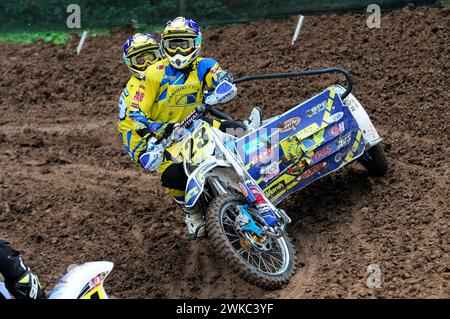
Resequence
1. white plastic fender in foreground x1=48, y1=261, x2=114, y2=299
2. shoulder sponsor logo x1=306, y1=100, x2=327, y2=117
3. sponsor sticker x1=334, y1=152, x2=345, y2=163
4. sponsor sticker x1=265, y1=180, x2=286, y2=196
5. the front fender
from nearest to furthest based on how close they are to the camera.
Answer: white plastic fender in foreground x1=48, y1=261, x2=114, y2=299, the front fender, sponsor sticker x1=265, y1=180, x2=286, y2=196, shoulder sponsor logo x1=306, y1=100, x2=327, y2=117, sponsor sticker x1=334, y1=152, x2=345, y2=163

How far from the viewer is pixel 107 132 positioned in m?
11.1

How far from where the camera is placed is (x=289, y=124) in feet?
25.5

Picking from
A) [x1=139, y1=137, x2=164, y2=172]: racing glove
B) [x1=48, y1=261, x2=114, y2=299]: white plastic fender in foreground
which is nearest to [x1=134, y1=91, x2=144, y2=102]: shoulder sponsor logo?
[x1=139, y1=137, x2=164, y2=172]: racing glove

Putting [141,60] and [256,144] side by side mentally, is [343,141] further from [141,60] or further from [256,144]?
[141,60]

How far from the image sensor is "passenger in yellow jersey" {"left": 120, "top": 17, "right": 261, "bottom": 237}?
7.64 meters

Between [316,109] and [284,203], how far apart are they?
3.93 feet

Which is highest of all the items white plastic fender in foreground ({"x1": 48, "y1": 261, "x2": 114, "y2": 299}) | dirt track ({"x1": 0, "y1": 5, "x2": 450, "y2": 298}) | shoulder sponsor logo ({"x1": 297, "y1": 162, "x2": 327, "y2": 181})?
white plastic fender in foreground ({"x1": 48, "y1": 261, "x2": 114, "y2": 299})

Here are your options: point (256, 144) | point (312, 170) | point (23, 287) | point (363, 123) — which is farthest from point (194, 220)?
point (23, 287)

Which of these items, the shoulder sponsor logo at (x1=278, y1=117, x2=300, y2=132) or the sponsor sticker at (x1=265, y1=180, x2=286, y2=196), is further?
the shoulder sponsor logo at (x1=278, y1=117, x2=300, y2=132)

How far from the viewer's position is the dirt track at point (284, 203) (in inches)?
281

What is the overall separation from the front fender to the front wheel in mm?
188

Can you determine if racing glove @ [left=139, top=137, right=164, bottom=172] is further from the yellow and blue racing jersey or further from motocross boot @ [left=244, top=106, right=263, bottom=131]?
motocross boot @ [left=244, top=106, right=263, bottom=131]

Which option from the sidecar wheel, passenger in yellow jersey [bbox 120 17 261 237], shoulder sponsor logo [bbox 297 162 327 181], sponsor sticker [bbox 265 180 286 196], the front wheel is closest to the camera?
the front wheel
